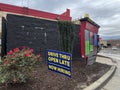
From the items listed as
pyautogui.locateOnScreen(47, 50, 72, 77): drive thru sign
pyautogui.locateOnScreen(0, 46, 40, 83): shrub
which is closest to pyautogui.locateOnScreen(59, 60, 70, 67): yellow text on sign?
pyautogui.locateOnScreen(47, 50, 72, 77): drive thru sign

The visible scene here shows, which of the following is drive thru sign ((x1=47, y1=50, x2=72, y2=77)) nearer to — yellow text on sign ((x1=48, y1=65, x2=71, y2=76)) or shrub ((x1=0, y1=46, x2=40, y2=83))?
yellow text on sign ((x1=48, y1=65, x2=71, y2=76))

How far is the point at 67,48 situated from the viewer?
309 inches

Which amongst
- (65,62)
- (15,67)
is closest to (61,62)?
(65,62)

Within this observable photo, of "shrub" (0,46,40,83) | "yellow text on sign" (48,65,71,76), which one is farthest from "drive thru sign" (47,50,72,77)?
"shrub" (0,46,40,83)

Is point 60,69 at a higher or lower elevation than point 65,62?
lower

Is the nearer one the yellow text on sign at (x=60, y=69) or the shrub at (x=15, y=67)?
the shrub at (x=15, y=67)

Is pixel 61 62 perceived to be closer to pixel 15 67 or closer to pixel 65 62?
pixel 65 62

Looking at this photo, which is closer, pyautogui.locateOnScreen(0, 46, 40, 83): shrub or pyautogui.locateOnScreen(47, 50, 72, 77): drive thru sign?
pyautogui.locateOnScreen(0, 46, 40, 83): shrub

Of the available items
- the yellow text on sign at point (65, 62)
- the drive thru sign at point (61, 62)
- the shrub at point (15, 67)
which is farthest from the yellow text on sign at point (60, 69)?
the shrub at point (15, 67)

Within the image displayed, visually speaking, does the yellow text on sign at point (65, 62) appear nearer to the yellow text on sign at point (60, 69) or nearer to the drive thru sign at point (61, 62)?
the drive thru sign at point (61, 62)

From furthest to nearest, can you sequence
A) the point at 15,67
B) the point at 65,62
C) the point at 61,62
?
the point at 61,62 → the point at 65,62 → the point at 15,67

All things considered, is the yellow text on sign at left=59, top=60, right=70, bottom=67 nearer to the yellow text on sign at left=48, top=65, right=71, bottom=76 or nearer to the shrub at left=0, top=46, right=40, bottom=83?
the yellow text on sign at left=48, top=65, right=71, bottom=76

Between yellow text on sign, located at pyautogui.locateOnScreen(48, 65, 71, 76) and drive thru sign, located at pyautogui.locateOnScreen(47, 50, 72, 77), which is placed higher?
drive thru sign, located at pyautogui.locateOnScreen(47, 50, 72, 77)

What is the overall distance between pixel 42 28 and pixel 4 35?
5.97ft
